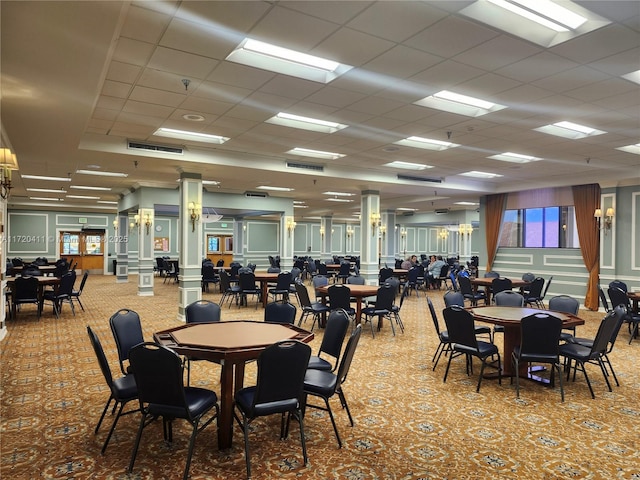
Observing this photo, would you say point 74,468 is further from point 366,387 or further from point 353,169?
point 353,169

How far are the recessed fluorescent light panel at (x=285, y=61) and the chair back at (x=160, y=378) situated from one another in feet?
8.19

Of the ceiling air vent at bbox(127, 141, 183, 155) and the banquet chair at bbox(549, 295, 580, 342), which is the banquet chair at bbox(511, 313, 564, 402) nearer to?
the banquet chair at bbox(549, 295, 580, 342)

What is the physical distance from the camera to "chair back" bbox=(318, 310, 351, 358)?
3699 mm

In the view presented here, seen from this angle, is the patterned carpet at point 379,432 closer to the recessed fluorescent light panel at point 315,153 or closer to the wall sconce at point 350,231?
the recessed fluorescent light panel at point 315,153

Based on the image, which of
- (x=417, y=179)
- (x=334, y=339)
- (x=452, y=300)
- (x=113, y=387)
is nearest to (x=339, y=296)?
(x=452, y=300)

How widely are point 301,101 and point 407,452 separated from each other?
12.2 ft

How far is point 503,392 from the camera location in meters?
4.28

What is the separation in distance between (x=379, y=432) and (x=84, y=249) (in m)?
19.3

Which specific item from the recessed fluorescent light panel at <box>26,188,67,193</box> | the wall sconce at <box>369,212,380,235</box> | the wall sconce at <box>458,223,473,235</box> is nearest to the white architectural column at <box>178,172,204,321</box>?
the wall sconce at <box>369,212,380,235</box>

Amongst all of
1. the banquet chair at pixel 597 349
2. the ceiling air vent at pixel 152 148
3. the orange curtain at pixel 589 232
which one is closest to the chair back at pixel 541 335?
the banquet chair at pixel 597 349

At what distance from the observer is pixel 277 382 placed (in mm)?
2709

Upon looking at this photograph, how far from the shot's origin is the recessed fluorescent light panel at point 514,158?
785 centimetres

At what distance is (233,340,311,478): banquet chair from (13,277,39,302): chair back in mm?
7003

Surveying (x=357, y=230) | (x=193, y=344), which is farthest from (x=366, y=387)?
(x=357, y=230)
